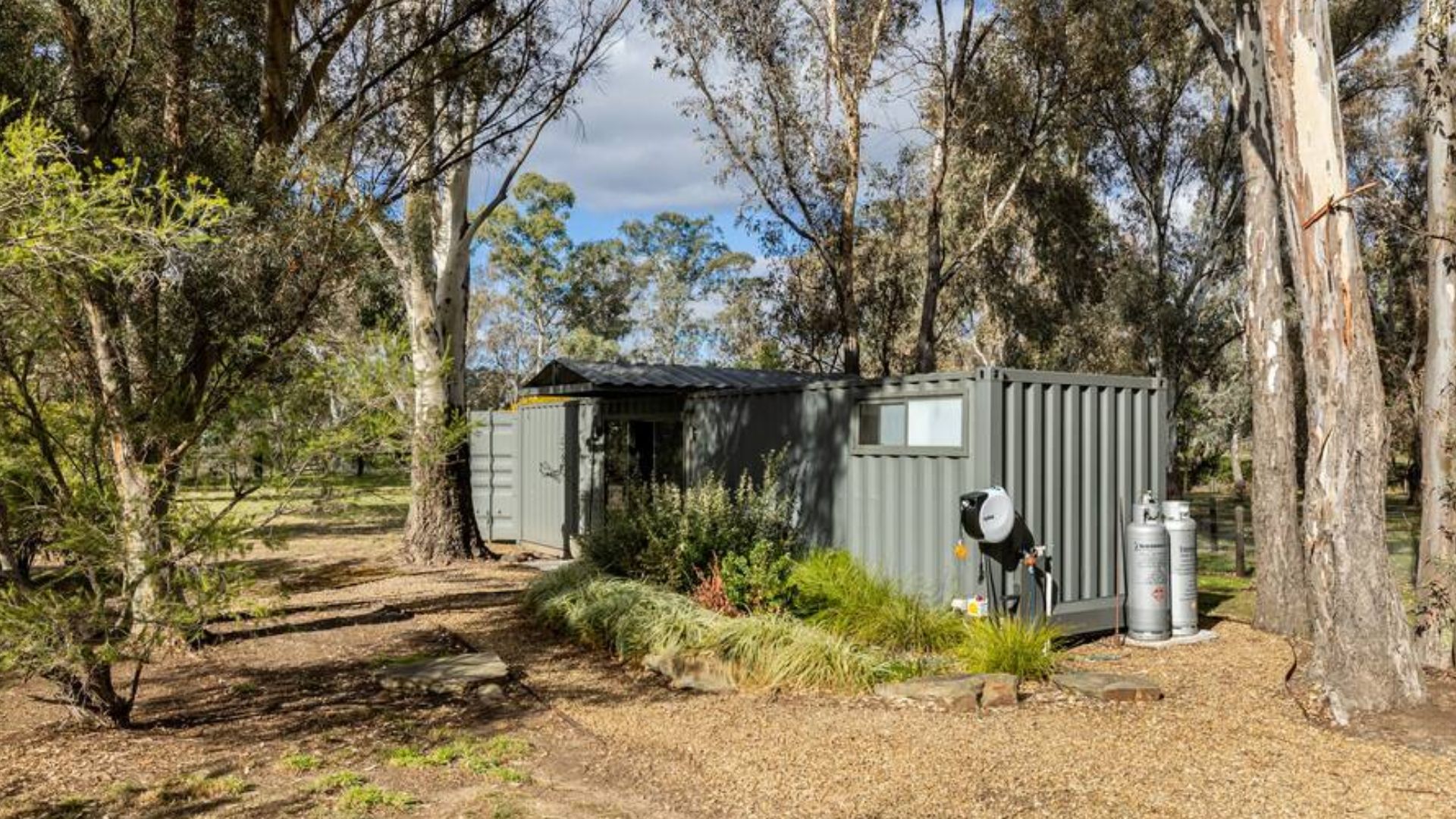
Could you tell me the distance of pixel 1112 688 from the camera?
5867 millimetres

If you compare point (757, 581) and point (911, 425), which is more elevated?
point (911, 425)

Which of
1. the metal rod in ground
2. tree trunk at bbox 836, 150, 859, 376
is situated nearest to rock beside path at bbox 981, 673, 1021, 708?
the metal rod in ground

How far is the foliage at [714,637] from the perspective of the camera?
20.1ft

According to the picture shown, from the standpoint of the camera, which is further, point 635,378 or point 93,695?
point 635,378

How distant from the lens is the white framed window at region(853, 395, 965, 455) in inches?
289

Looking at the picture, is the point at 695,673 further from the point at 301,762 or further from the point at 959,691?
the point at 301,762

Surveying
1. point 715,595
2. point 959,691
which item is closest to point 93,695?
point 715,595

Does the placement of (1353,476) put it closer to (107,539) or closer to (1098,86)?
(107,539)

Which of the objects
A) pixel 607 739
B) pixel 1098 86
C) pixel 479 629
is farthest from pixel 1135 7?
pixel 607 739

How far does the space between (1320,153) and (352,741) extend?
603cm

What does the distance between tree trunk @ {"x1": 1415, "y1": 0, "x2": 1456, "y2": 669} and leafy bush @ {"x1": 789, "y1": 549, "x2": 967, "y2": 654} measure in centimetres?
292

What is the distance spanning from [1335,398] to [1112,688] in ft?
6.80

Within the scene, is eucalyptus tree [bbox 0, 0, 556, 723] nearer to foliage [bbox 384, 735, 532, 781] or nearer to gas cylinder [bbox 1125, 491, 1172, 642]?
foliage [bbox 384, 735, 532, 781]

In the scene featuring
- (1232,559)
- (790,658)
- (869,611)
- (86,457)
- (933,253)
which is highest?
(933,253)
